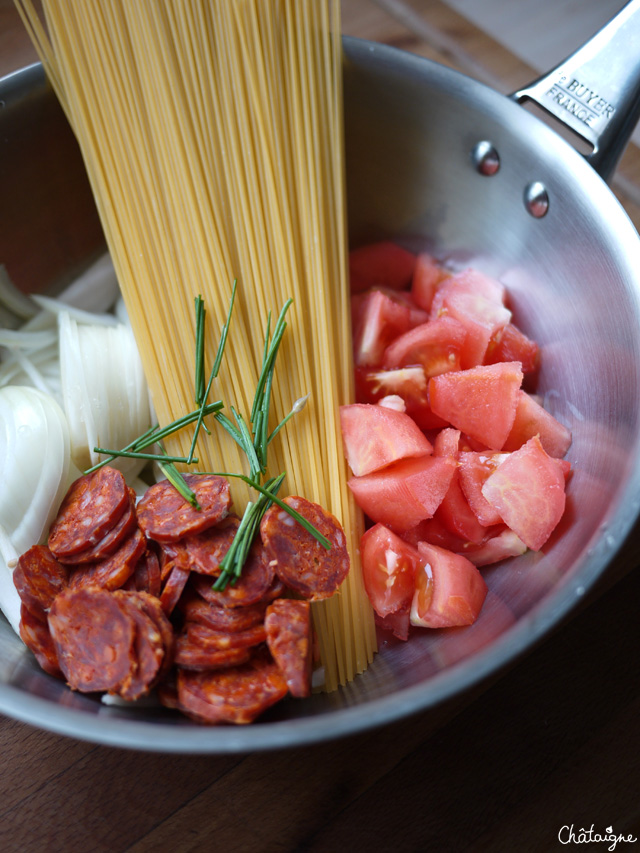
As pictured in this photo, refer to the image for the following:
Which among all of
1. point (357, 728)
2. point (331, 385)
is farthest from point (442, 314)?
point (357, 728)

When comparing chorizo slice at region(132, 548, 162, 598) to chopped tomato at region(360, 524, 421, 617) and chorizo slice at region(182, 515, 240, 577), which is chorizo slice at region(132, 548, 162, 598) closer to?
chorizo slice at region(182, 515, 240, 577)

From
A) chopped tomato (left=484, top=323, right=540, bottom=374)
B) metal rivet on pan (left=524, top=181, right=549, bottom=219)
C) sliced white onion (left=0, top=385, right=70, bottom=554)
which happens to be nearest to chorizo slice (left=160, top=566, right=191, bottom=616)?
sliced white onion (left=0, top=385, right=70, bottom=554)

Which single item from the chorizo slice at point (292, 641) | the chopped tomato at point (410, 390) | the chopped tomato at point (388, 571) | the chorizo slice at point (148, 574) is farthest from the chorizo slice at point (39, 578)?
the chopped tomato at point (410, 390)

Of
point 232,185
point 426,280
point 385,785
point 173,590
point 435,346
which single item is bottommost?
point 385,785

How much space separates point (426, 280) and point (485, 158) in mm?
263

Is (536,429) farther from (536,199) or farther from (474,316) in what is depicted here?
(536,199)

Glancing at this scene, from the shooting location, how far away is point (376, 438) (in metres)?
1.19

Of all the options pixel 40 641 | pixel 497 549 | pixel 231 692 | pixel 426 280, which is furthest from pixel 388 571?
pixel 426 280

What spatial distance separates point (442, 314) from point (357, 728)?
0.84m

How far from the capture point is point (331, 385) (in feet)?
4.03

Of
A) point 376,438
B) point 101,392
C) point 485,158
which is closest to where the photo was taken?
point 376,438

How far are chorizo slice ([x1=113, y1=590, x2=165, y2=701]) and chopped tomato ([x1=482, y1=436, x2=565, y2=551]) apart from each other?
56 centimetres

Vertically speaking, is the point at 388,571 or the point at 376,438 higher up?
the point at 376,438

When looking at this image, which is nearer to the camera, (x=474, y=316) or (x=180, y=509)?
(x=180, y=509)
